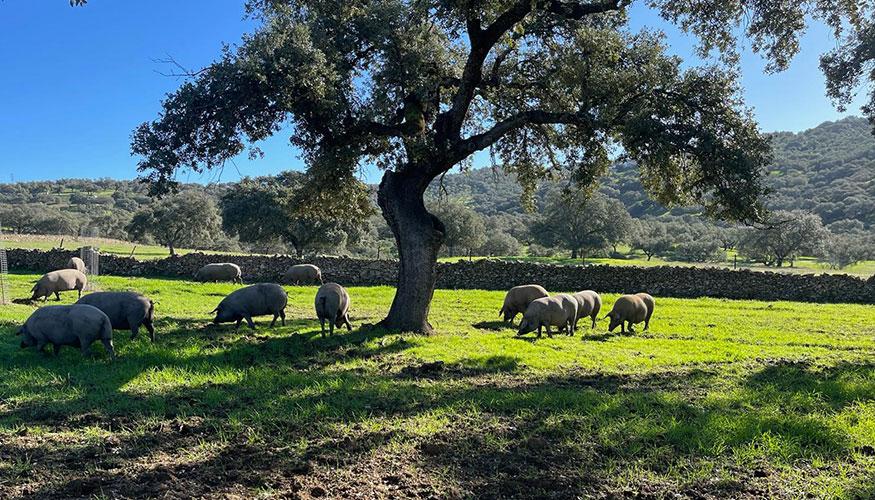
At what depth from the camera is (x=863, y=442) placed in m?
4.91

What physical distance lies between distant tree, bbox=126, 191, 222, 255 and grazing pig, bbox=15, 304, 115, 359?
43710 mm

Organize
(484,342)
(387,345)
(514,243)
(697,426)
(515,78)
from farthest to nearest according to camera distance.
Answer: (514,243) → (515,78) → (484,342) → (387,345) → (697,426)

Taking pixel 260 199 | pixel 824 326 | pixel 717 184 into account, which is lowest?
pixel 824 326

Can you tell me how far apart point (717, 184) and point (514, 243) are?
58074 mm

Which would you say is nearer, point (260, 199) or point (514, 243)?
point (260, 199)

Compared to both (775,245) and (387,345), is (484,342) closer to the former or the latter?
(387,345)

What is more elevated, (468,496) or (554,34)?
(554,34)

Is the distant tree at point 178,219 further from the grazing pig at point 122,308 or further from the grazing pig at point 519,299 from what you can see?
the grazing pig at point 122,308

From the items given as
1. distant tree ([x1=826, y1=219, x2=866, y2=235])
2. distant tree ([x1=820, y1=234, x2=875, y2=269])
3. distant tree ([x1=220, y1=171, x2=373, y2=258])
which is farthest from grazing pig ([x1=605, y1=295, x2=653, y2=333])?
distant tree ([x1=826, y1=219, x2=866, y2=235])

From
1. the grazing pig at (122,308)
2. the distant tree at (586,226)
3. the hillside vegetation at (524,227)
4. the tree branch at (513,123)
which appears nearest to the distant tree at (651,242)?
the hillside vegetation at (524,227)

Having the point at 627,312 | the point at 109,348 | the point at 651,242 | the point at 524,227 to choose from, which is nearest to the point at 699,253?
the point at 651,242

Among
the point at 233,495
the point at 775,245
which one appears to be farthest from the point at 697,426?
Answer: the point at 775,245

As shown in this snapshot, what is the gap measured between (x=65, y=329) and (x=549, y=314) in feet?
30.1

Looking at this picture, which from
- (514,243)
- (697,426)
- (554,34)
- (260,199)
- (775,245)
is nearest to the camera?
(697,426)
